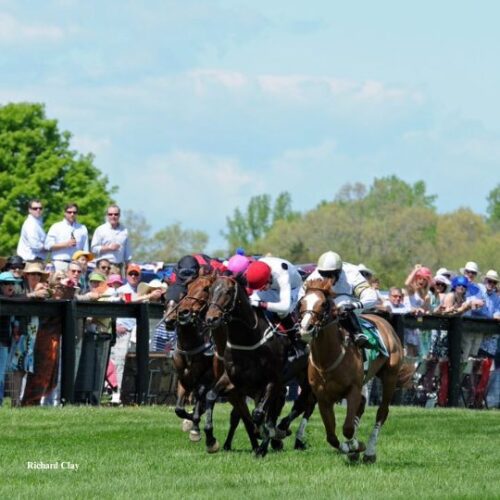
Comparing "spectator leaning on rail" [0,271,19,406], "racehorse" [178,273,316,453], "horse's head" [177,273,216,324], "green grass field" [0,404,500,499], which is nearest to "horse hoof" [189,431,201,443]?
"green grass field" [0,404,500,499]

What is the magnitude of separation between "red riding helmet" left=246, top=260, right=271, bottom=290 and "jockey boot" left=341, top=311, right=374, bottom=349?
1277 mm

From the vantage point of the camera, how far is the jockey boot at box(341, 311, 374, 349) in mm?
13906

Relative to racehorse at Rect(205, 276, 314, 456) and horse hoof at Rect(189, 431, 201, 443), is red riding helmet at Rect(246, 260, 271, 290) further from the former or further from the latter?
horse hoof at Rect(189, 431, 201, 443)

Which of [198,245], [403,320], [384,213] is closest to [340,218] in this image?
[384,213]

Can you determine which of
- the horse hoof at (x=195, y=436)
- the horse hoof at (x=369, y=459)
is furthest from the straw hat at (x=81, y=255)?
the horse hoof at (x=369, y=459)

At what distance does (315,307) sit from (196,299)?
2.35 m

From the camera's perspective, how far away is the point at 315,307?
13.1 metres

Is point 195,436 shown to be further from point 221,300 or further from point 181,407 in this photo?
point 221,300

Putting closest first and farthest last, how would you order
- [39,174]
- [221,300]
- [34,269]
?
[221,300]
[34,269]
[39,174]

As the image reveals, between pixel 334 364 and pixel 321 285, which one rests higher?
pixel 321 285

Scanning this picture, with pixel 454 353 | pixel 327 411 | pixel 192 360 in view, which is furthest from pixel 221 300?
pixel 454 353

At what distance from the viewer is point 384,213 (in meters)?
107

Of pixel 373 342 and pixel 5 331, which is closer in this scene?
pixel 373 342

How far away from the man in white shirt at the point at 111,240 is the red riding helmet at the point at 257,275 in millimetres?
7554
